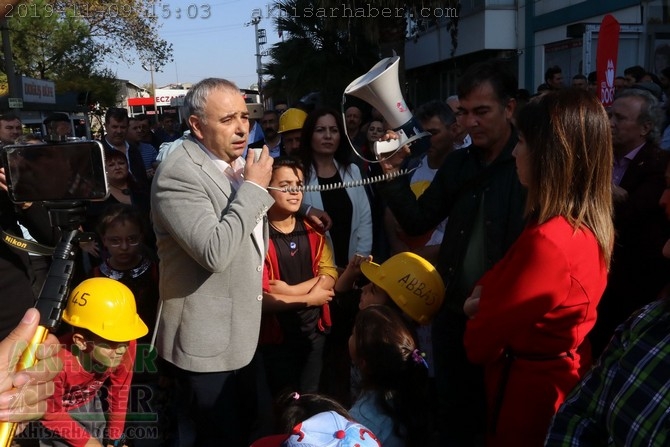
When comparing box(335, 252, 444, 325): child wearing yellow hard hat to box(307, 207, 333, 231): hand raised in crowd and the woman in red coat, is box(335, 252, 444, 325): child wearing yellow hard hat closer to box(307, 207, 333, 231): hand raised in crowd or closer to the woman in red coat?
box(307, 207, 333, 231): hand raised in crowd

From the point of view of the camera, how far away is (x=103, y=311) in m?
2.46

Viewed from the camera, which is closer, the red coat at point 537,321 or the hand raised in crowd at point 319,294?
the red coat at point 537,321

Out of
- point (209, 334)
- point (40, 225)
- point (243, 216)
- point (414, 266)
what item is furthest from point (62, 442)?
point (414, 266)

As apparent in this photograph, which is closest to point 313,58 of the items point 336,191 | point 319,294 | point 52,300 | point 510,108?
point 336,191

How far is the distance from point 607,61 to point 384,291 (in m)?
3.04

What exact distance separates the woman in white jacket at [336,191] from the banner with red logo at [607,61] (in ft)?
7.01

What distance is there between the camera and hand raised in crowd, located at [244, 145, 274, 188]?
2268 millimetres

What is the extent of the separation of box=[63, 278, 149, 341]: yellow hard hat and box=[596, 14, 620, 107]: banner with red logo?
3.78 metres

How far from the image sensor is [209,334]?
2.29 metres

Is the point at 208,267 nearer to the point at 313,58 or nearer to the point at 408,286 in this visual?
the point at 408,286

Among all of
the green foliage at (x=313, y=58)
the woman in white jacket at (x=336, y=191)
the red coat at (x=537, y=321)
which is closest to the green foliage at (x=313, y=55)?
the green foliage at (x=313, y=58)

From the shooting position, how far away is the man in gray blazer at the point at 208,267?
220 centimetres

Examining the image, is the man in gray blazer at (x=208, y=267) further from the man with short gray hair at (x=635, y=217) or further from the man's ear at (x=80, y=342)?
the man with short gray hair at (x=635, y=217)

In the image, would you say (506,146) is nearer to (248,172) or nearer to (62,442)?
(248,172)
